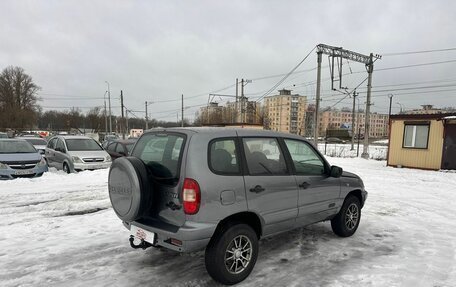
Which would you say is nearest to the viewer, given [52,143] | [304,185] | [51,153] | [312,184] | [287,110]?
[304,185]

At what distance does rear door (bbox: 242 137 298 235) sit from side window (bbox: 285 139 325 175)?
0.85ft

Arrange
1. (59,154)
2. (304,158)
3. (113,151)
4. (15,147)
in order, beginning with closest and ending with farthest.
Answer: (304,158) → (15,147) → (59,154) → (113,151)

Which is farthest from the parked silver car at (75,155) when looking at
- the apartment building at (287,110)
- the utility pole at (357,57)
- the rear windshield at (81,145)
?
the apartment building at (287,110)

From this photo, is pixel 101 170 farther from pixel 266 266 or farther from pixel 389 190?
pixel 389 190

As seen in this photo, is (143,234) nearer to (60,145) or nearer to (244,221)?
(244,221)

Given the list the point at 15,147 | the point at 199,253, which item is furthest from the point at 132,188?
the point at 15,147

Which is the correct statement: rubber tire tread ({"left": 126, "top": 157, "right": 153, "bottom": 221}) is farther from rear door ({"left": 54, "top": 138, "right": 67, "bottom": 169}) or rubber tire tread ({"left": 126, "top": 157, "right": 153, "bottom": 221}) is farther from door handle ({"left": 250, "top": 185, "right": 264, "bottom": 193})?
rear door ({"left": 54, "top": 138, "right": 67, "bottom": 169})

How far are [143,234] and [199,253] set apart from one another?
1170mm

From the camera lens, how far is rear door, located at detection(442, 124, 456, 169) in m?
14.6

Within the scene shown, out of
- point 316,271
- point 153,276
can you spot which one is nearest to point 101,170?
point 153,276

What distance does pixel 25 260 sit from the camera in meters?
4.11

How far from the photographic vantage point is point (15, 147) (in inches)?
438

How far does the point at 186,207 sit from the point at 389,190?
8911 millimetres

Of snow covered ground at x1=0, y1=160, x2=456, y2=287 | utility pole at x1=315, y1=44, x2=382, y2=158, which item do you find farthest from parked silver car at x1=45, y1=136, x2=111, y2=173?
utility pole at x1=315, y1=44, x2=382, y2=158
